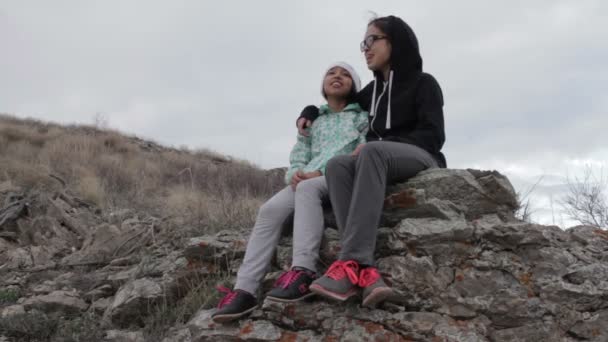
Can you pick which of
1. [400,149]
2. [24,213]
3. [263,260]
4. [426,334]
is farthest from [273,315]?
[24,213]

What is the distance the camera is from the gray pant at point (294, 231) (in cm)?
307

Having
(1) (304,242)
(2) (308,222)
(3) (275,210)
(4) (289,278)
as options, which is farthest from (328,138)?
(4) (289,278)

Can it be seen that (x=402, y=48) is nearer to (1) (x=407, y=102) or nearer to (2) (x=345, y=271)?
(1) (x=407, y=102)

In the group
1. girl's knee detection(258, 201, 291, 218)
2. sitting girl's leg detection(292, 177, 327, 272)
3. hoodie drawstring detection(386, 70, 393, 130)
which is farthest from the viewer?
hoodie drawstring detection(386, 70, 393, 130)

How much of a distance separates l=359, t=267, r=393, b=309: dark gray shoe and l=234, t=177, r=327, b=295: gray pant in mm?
371

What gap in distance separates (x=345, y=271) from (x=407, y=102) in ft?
4.64

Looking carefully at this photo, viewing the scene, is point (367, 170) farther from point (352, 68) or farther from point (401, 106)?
point (352, 68)

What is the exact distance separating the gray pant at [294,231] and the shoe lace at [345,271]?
275 mm

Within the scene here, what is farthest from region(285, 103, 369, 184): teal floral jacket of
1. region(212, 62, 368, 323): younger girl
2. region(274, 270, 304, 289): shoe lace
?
region(274, 270, 304, 289): shoe lace

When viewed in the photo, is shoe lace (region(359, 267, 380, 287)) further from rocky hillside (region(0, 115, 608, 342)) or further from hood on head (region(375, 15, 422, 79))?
hood on head (region(375, 15, 422, 79))

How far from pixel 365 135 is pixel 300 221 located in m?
0.97

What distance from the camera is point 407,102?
3.63m

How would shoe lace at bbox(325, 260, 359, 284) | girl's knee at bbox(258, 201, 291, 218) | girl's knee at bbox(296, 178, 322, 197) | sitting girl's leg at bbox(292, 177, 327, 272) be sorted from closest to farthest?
shoe lace at bbox(325, 260, 359, 284) → sitting girl's leg at bbox(292, 177, 327, 272) → girl's knee at bbox(296, 178, 322, 197) → girl's knee at bbox(258, 201, 291, 218)

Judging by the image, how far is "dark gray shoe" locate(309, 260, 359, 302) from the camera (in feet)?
8.68
